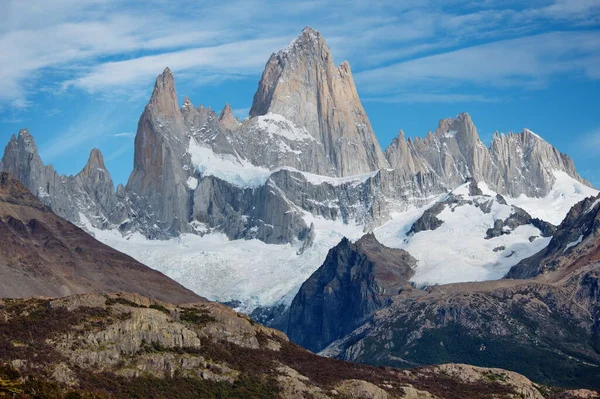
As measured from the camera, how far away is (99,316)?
19988 centimetres

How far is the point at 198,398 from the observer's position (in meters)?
188

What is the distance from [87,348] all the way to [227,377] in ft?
59.9

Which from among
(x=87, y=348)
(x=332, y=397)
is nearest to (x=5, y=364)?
(x=87, y=348)

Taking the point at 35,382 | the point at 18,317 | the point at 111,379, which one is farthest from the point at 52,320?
the point at 35,382

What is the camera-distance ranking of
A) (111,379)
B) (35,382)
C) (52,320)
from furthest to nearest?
(52,320) → (111,379) → (35,382)

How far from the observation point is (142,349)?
194875 millimetres

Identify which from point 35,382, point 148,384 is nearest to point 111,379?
point 148,384

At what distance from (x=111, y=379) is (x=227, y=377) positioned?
1727 centimetres

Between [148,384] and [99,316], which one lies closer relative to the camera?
[148,384]

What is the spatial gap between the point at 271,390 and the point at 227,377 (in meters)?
5.73

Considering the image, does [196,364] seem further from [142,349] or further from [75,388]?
[75,388]

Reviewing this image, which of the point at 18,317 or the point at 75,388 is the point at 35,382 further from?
the point at 18,317

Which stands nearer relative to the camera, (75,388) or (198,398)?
(75,388)

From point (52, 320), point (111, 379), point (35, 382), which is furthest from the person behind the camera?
point (52, 320)
